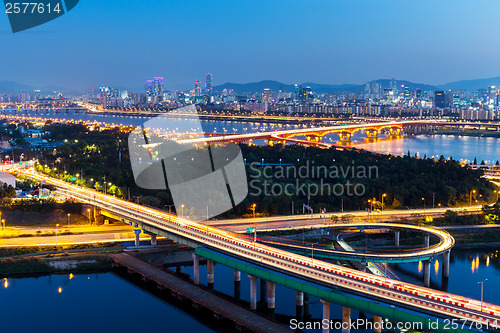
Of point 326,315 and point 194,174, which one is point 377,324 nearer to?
point 326,315

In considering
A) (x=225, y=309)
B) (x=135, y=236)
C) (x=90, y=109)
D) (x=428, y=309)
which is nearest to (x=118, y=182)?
(x=135, y=236)

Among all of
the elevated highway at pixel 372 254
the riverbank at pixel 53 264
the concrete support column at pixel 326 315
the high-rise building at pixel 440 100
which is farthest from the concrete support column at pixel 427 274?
the high-rise building at pixel 440 100

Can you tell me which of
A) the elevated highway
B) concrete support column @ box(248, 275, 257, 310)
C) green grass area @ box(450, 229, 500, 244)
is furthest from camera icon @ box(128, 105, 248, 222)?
green grass area @ box(450, 229, 500, 244)

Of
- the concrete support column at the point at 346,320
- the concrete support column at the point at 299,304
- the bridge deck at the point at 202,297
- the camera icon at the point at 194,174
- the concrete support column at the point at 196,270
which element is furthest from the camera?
the camera icon at the point at 194,174

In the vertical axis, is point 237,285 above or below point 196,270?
below

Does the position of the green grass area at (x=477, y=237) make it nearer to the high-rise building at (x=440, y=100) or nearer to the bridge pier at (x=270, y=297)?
the bridge pier at (x=270, y=297)

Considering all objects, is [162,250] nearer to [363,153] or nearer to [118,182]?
[118,182]

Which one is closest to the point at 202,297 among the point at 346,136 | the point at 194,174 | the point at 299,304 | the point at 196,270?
the point at 196,270
